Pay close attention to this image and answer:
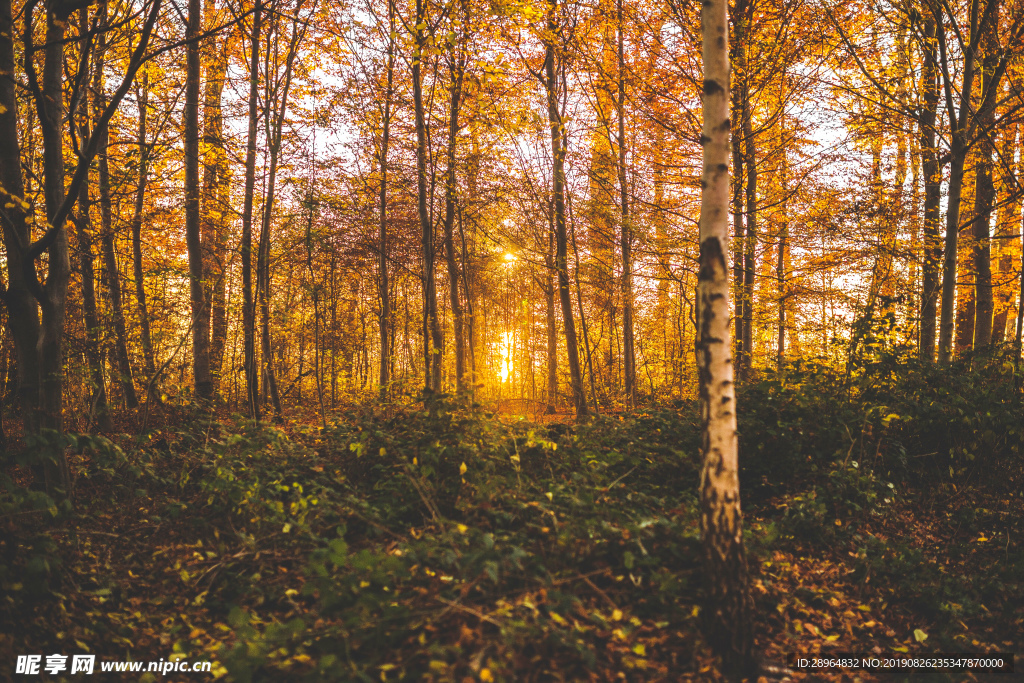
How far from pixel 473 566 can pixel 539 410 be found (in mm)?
9873

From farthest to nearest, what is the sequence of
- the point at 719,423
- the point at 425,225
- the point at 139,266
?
the point at 139,266 → the point at 425,225 → the point at 719,423

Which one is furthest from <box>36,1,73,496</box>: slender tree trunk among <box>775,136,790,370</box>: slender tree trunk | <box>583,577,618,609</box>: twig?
<box>775,136,790,370</box>: slender tree trunk

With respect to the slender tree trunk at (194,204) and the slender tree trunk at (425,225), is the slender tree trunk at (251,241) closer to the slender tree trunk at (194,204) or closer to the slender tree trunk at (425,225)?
the slender tree trunk at (194,204)

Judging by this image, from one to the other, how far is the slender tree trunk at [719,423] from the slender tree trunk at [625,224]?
5591 millimetres

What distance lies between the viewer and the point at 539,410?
12906 mm

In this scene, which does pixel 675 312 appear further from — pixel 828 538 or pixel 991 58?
pixel 828 538

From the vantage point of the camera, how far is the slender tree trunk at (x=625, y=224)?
845 centimetres

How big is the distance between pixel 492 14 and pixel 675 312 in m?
11.5

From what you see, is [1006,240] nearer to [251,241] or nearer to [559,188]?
[559,188]

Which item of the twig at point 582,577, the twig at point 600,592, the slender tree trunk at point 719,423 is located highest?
the slender tree trunk at point 719,423

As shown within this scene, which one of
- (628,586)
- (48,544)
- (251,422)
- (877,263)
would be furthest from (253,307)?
(877,263)

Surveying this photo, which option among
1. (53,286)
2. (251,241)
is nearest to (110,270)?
(251,241)

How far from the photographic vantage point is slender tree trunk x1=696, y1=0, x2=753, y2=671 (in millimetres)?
2898

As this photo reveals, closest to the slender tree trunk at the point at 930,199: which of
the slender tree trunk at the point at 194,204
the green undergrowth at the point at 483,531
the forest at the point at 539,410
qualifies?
the forest at the point at 539,410
